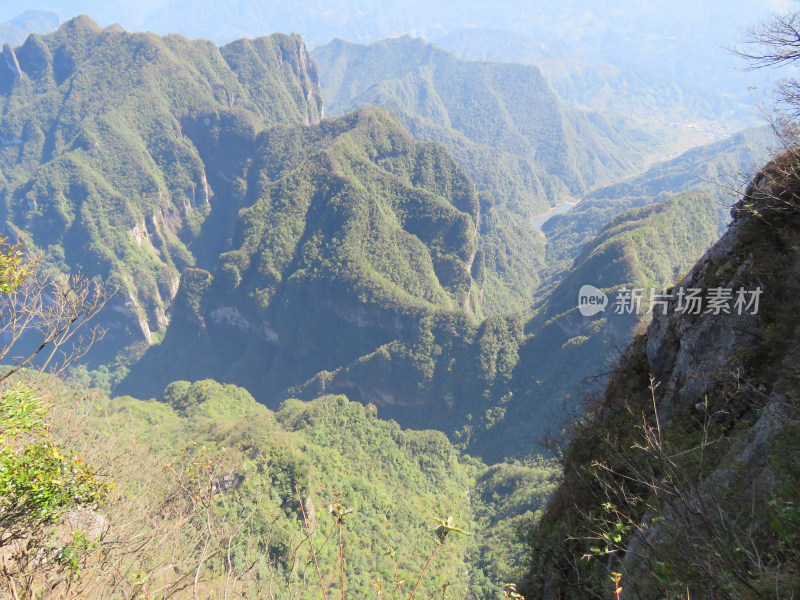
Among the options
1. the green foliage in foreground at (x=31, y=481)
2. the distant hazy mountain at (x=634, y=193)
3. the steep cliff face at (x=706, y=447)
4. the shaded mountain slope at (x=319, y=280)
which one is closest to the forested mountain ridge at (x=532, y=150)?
the distant hazy mountain at (x=634, y=193)

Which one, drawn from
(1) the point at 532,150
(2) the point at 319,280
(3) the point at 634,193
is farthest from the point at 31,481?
(1) the point at 532,150

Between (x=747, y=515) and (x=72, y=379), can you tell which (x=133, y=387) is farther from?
(x=747, y=515)

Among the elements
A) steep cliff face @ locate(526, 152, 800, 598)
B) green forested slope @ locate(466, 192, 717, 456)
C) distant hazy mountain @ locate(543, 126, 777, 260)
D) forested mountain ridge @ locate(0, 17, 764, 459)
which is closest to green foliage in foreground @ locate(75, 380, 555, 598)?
green forested slope @ locate(466, 192, 717, 456)

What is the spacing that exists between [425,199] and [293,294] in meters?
28.3

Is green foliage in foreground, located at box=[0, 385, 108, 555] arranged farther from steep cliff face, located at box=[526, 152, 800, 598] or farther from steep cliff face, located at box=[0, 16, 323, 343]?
steep cliff face, located at box=[0, 16, 323, 343]

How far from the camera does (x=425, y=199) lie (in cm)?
7588

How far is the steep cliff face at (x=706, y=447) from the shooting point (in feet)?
13.8

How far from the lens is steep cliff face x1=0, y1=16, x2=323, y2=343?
270 ft

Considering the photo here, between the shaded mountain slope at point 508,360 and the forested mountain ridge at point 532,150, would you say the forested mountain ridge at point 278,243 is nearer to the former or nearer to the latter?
the shaded mountain slope at point 508,360

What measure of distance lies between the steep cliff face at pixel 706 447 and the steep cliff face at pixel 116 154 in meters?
86.1

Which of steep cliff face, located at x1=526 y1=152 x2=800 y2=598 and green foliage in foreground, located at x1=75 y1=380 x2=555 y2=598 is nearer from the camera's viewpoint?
steep cliff face, located at x1=526 y1=152 x2=800 y2=598

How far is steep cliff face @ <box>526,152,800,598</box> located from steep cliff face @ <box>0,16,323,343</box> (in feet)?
282

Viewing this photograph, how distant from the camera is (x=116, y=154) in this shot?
94.3m

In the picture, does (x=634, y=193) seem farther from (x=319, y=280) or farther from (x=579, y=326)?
(x=319, y=280)
